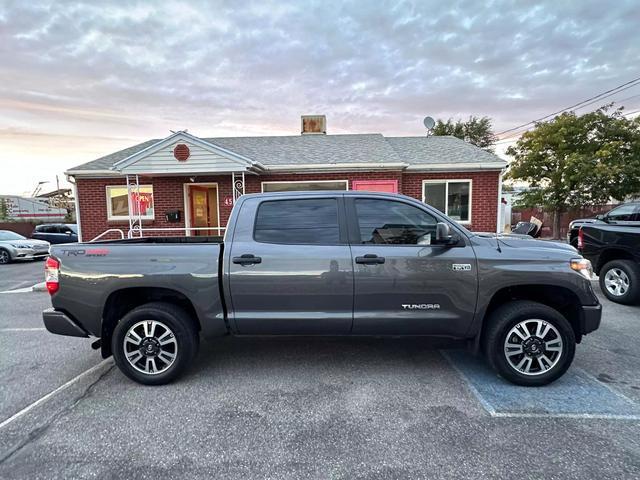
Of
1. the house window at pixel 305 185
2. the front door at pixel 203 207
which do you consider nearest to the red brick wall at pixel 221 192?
the house window at pixel 305 185

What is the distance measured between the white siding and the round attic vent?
0.25 feet

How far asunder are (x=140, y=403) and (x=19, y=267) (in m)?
12.8

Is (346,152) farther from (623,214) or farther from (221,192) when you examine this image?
(623,214)

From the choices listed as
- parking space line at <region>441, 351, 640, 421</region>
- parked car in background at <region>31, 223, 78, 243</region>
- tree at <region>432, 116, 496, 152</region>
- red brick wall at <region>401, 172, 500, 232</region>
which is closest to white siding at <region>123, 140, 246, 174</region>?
red brick wall at <region>401, 172, 500, 232</region>

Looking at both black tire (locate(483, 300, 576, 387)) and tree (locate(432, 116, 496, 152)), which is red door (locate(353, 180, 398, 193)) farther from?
tree (locate(432, 116, 496, 152))

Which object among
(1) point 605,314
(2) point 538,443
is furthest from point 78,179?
(1) point 605,314

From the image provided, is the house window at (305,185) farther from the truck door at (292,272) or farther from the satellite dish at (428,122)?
the truck door at (292,272)

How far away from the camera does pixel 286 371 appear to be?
363 centimetres

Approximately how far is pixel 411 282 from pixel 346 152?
913cm

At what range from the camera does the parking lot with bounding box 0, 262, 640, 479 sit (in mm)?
2271

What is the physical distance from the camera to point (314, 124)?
48.7 feet

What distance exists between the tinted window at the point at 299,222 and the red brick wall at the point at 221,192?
7590mm

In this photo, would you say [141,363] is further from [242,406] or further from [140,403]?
[242,406]

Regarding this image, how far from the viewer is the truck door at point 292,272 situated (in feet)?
10.7
